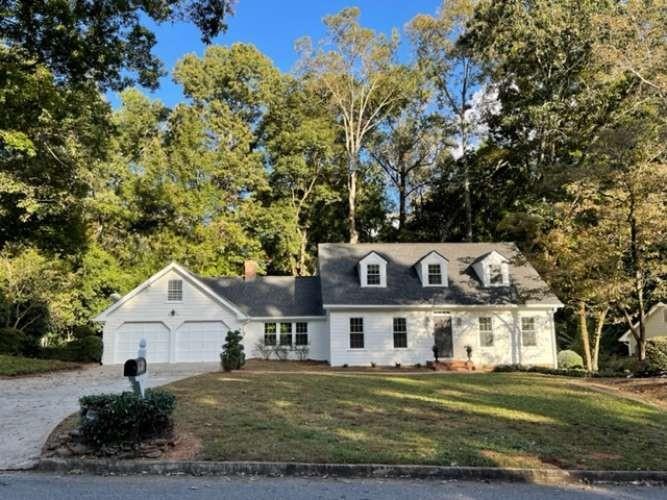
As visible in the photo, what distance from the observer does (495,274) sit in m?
24.7

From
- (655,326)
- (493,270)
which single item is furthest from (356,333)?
(655,326)

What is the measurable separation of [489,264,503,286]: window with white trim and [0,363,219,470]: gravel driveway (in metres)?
15.2

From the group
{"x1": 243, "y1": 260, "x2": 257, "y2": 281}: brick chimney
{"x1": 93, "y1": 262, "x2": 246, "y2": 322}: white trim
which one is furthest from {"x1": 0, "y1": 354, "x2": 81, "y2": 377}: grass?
{"x1": 243, "y1": 260, "x2": 257, "y2": 281}: brick chimney

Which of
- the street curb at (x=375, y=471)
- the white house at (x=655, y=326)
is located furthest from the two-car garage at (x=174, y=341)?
the white house at (x=655, y=326)

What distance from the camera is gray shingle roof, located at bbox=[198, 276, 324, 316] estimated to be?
84.6 ft

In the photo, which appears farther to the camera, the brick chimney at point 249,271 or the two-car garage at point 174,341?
the brick chimney at point 249,271

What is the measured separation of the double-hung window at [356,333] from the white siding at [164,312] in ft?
17.8

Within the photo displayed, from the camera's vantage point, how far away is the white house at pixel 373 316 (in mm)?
23094

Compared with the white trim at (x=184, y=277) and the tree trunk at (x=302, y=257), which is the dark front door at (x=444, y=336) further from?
the tree trunk at (x=302, y=257)

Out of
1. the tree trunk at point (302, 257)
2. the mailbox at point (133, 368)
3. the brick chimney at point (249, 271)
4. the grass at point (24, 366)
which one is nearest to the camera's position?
the mailbox at point (133, 368)

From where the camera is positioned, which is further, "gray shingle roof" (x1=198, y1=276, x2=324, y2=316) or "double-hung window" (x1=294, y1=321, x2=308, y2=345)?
"gray shingle roof" (x1=198, y1=276, x2=324, y2=316)

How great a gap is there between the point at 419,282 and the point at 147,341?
42.2ft

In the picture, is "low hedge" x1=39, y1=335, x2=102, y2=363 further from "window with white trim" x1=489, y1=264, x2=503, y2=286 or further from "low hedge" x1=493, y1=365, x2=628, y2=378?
"window with white trim" x1=489, y1=264, x2=503, y2=286

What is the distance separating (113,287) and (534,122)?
86.8ft
